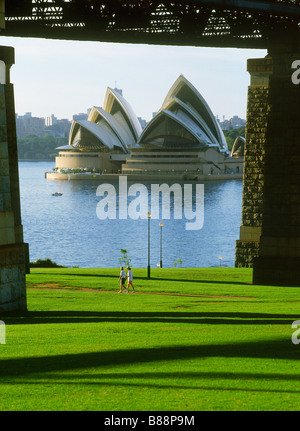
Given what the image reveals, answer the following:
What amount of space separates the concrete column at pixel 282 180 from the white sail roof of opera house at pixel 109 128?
122 metres

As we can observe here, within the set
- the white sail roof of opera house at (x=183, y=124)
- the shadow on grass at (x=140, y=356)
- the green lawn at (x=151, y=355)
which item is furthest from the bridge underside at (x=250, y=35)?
the white sail roof of opera house at (x=183, y=124)

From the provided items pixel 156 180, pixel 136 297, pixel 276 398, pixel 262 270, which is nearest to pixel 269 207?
pixel 262 270

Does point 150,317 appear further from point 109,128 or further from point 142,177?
point 109,128

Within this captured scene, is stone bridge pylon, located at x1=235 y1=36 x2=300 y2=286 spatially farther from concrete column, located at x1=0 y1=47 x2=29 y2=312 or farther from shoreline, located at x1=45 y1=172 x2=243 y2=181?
shoreline, located at x1=45 y1=172 x2=243 y2=181

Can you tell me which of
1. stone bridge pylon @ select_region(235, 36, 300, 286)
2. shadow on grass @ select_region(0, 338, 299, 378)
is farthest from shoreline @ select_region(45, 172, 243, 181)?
shadow on grass @ select_region(0, 338, 299, 378)

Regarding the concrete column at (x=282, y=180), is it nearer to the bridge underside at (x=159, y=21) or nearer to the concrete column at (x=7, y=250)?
the bridge underside at (x=159, y=21)

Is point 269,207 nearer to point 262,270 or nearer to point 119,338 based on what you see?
point 262,270

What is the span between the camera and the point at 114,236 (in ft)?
217

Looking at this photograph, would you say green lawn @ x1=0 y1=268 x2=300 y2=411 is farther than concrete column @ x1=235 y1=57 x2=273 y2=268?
No

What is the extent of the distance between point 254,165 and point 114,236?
38737mm

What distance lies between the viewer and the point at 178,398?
6.65 metres

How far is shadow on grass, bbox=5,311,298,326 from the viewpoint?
40.4 ft

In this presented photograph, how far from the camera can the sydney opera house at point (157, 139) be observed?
136m
